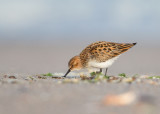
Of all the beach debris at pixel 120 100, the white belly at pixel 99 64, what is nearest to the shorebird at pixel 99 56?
the white belly at pixel 99 64

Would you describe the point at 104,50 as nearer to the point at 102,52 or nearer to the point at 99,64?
the point at 102,52

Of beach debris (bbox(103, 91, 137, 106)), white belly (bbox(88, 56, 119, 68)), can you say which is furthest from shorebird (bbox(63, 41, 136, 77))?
beach debris (bbox(103, 91, 137, 106))

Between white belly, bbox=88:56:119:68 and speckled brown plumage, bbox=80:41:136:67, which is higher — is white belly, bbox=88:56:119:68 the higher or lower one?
the lower one

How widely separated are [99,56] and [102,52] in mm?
205

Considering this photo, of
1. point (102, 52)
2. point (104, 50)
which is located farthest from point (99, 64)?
point (104, 50)

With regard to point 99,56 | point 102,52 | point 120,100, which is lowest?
point 120,100

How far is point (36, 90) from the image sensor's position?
25.3 feet

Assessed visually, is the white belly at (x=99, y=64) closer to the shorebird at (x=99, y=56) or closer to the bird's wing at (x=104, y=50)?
the shorebird at (x=99, y=56)

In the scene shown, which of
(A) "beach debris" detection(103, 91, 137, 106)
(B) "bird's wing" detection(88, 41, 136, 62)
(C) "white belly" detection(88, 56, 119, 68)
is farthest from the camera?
(B) "bird's wing" detection(88, 41, 136, 62)

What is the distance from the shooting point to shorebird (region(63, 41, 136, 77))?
1250 centimetres

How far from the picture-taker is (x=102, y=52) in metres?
12.6

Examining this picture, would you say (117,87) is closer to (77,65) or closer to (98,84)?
(98,84)

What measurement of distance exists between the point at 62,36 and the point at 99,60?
142 feet

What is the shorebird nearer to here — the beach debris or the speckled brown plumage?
the speckled brown plumage
